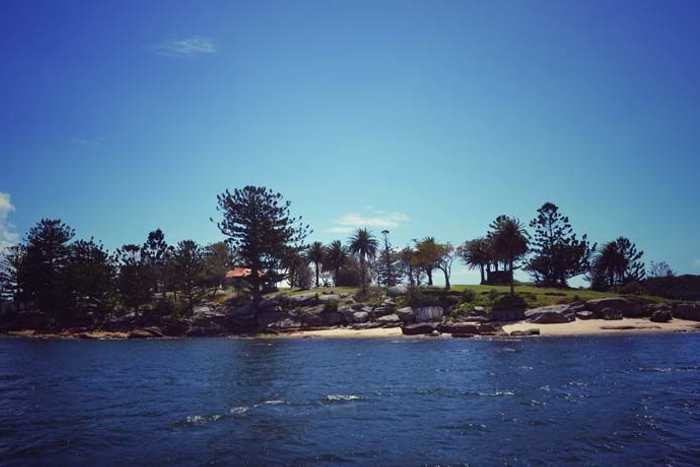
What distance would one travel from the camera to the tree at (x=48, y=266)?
280 feet

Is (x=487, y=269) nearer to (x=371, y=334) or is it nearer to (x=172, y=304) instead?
(x=371, y=334)

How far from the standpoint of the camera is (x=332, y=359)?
38.8 metres

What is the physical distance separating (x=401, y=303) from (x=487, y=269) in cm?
3462

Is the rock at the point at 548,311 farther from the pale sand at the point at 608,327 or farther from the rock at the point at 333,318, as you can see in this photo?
the rock at the point at 333,318

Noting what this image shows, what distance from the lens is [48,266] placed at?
3698 inches

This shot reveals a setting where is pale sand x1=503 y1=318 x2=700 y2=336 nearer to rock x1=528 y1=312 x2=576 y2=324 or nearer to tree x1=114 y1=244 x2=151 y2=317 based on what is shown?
rock x1=528 y1=312 x2=576 y2=324

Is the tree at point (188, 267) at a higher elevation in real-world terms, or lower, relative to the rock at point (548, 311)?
higher

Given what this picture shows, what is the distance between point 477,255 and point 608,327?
43215 mm

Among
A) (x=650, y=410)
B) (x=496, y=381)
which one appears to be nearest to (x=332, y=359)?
(x=496, y=381)

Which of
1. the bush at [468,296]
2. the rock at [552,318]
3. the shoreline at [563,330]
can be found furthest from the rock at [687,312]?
the bush at [468,296]

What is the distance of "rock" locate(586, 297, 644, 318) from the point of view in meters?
64.2

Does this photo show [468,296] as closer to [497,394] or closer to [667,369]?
[667,369]

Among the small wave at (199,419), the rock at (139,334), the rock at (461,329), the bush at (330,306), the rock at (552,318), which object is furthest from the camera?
the bush at (330,306)

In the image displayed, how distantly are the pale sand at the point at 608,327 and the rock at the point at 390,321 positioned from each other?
15.7 m
